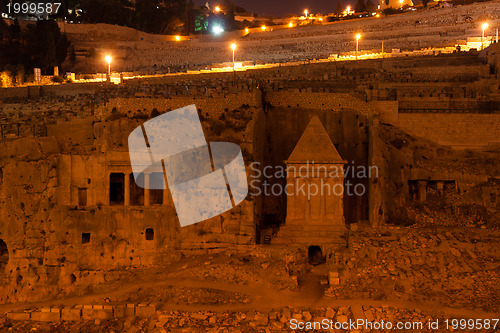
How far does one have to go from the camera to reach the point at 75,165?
23.3 m

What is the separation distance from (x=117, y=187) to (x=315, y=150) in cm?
737

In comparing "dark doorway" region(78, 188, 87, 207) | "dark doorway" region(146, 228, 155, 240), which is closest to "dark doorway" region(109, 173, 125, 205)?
"dark doorway" region(78, 188, 87, 207)

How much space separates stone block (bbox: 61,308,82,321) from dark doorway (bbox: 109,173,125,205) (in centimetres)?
535

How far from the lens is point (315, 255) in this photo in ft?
77.0

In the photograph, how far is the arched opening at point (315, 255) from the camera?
75.5 ft

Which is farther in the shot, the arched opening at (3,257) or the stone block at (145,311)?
the arched opening at (3,257)

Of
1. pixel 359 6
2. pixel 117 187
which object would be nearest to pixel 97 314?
pixel 117 187

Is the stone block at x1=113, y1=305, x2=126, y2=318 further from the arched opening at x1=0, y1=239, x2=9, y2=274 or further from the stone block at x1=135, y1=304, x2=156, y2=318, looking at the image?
the arched opening at x1=0, y1=239, x2=9, y2=274

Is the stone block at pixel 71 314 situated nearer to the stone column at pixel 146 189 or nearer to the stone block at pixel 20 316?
the stone block at pixel 20 316

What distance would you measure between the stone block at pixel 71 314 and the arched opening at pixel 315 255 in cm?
763

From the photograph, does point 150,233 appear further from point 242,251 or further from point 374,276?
point 374,276

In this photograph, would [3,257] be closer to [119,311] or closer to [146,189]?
[146,189]

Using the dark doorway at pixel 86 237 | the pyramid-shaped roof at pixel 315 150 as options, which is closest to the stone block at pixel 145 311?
the dark doorway at pixel 86 237

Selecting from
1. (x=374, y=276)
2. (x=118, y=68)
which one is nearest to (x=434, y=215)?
(x=374, y=276)
